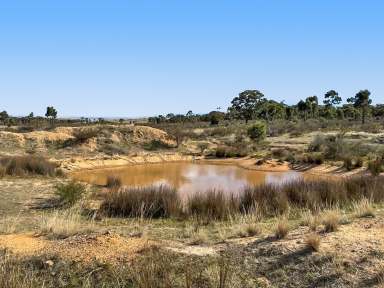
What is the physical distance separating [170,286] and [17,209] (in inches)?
385

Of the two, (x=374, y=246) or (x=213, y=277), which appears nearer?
(x=213, y=277)

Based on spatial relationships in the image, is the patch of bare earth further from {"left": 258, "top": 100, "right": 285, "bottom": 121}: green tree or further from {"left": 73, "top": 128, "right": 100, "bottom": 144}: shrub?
{"left": 258, "top": 100, "right": 285, "bottom": 121}: green tree

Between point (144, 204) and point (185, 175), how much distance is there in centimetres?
1574

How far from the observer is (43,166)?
2564cm

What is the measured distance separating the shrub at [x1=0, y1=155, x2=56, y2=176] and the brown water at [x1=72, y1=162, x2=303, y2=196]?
61.3 inches

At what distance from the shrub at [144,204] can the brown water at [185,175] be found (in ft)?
Answer: 30.1

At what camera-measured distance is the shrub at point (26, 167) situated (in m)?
24.0

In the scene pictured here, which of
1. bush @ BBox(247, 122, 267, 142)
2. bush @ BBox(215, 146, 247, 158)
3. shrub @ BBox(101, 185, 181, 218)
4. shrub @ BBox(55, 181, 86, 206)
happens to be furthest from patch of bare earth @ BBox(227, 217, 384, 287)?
bush @ BBox(247, 122, 267, 142)

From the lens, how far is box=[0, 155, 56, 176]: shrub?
24.0 m

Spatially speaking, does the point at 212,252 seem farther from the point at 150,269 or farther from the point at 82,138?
the point at 82,138

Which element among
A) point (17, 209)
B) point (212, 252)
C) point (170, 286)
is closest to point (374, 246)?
point (212, 252)

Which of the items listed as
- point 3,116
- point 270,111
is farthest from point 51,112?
point 270,111

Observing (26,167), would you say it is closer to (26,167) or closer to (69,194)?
(26,167)

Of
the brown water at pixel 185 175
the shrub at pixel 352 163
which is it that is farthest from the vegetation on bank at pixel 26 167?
the shrub at pixel 352 163
